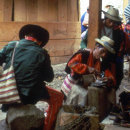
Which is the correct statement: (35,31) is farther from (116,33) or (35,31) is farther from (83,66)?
(116,33)

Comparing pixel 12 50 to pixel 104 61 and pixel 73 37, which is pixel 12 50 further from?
pixel 73 37

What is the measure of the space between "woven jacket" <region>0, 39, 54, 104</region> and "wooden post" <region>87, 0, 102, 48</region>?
1.81 metres

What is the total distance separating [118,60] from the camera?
6.05m

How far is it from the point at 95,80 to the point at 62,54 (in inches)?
209

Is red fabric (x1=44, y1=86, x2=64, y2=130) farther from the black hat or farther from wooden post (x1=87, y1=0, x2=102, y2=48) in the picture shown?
wooden post (x1=87, y1=0, x2=102, y2=48)

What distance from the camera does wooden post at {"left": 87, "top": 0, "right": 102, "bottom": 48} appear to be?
5.86 metres

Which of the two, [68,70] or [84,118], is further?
[68,70]

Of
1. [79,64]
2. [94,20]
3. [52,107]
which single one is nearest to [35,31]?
[79,64]

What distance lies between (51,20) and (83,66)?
578 cm

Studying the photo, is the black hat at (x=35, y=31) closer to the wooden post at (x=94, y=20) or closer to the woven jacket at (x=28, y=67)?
the woven jacket at (x=28, y=67)

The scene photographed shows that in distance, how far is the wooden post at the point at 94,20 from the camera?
19.2ft

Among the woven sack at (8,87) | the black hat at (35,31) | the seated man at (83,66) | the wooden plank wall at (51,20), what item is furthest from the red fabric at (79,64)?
the wooden plank wall at (51,20)

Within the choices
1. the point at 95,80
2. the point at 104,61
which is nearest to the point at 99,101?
the point at 95,80

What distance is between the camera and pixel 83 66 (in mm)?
4844
